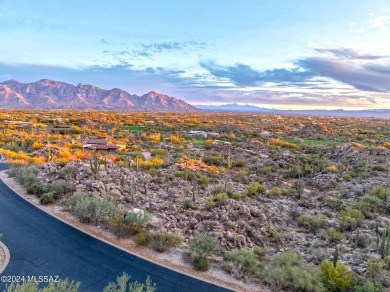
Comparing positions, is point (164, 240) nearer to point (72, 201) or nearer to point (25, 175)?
point (72, 201)

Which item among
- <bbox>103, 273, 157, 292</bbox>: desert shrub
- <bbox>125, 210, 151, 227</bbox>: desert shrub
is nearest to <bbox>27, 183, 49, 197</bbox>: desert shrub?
<bbox>125, 210, 151, 227</bbox>: desert shrub

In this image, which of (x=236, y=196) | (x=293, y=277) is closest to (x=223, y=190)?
(x=236, y=196)

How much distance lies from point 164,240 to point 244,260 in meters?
4.02

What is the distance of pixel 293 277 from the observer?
1193 cm

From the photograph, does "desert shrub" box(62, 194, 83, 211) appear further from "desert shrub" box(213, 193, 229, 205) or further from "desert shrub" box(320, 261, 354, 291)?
"desert shrub" box(320, 261, 354, 291)

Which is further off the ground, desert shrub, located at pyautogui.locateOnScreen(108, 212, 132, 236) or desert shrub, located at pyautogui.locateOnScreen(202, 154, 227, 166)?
desert shrub, located at pyautogui.locateOnScreen(202, 154, 227, 166)

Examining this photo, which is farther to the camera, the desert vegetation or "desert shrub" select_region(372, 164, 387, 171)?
"desert shrub" select_region(372, 164, 387, 171)

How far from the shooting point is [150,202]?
20.1m

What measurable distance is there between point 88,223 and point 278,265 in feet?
34.2

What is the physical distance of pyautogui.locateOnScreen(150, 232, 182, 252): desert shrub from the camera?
14664 millimetres

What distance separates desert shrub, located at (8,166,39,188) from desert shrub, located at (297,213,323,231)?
1868 centimetres

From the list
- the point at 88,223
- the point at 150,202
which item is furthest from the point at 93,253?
the point at 150,202

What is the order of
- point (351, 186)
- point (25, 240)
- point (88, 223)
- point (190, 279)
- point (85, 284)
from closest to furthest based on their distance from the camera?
point (85, 284)
point (190, 279)
point (25, 240)
point (88, 223)
point (351, 186)

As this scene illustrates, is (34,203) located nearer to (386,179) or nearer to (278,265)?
(278,265)
